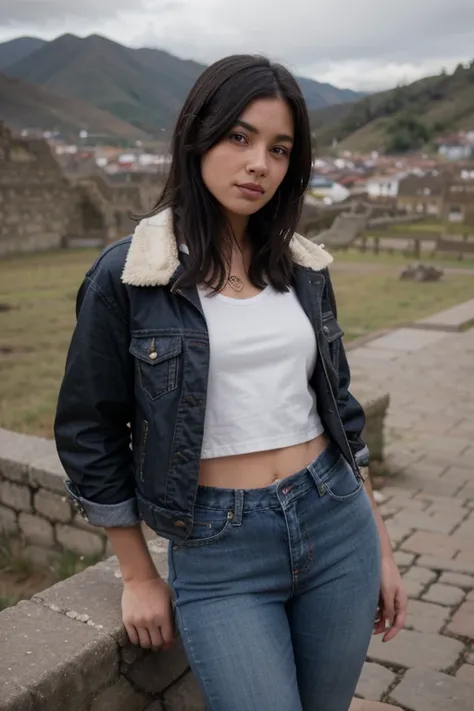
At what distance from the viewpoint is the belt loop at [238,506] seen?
5.45 feet

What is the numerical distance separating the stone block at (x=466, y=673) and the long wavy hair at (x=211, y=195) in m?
1.98

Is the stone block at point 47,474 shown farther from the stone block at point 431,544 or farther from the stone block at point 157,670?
the stone block at point 157,670

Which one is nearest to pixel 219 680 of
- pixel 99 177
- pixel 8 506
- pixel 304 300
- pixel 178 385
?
pixel 178 385

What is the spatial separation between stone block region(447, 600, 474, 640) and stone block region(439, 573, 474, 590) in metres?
0.17

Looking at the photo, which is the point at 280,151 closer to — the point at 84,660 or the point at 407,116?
the point at 84,660

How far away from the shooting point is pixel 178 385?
5.36ft

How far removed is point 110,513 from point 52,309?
1007 centimetres

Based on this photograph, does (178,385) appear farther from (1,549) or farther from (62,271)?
(62,271)

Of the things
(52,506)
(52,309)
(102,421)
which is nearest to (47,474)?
(52,506)

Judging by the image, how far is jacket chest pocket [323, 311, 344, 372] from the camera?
1.88 meters

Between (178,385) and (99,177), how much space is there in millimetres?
18172

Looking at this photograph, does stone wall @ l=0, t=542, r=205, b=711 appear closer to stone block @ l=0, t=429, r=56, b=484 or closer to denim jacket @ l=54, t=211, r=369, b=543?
denim jacket @ l=54, t=211, r=369, b=543

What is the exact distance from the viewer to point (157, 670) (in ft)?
7.16

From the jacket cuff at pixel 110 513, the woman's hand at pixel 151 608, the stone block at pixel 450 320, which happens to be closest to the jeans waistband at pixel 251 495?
the jacket cuff at pixel 110 513
